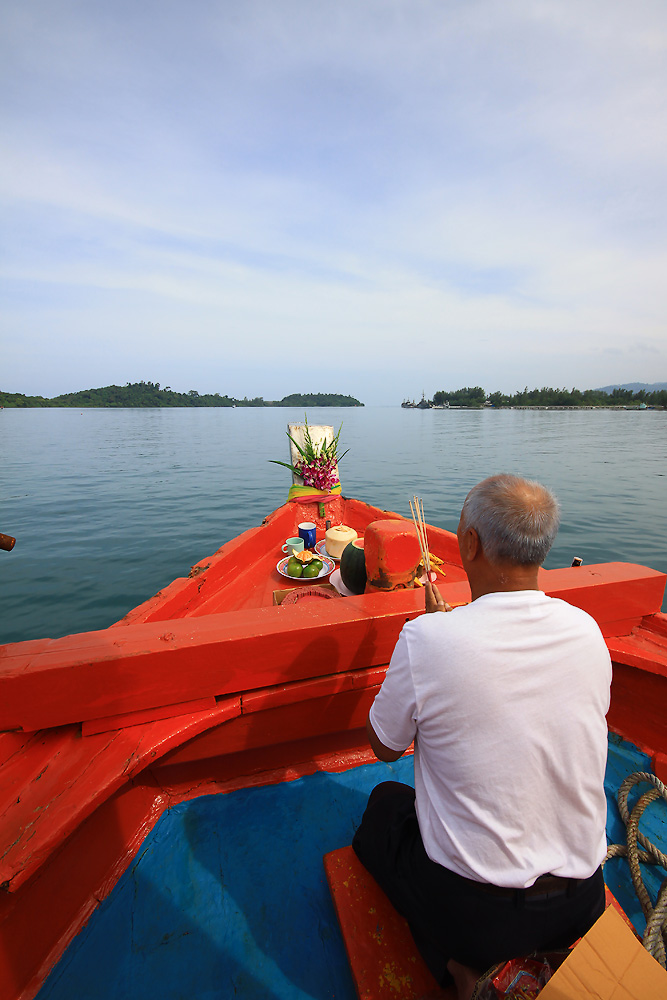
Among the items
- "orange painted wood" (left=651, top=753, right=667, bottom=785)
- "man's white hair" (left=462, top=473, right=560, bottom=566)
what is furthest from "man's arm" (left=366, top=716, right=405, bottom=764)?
"orange painted wood" (left=651, top=753, right=667, bottom=785)

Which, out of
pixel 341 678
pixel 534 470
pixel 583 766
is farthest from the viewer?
pixel 534 470

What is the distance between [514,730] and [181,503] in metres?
11.7

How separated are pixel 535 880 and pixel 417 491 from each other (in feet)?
42.7

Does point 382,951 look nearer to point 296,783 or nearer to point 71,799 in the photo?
point 296,783

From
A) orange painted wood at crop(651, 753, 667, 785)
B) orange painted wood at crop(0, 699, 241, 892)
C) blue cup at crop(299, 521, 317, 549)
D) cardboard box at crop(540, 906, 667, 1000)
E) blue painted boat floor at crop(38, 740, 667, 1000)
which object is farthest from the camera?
blue cup at crop(299, 521, 317, 549)

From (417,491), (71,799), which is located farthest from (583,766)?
(417,491)

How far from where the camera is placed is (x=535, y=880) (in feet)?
3.61

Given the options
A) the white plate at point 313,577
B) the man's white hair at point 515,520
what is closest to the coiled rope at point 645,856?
the man's white hair at point 515,520

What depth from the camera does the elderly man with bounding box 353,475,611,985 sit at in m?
1.03

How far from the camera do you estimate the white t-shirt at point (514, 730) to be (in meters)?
1.02

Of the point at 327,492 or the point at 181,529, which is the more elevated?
the point at 327,492

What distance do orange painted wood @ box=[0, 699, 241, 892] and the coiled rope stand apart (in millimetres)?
1702

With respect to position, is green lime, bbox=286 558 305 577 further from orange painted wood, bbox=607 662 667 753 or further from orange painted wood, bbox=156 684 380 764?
orange painted wood, bbox=607 662 667 753

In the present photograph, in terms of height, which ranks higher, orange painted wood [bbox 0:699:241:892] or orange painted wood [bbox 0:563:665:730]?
orange painted wood [bbox 0:563:665:730]
